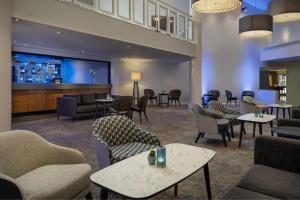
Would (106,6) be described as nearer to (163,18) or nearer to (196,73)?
(163,18)

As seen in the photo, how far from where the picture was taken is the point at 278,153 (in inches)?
87.9

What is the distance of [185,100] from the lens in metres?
13.3

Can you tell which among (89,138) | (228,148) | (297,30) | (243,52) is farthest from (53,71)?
(297,30)

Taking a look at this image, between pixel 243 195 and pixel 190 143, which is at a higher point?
pixel 243 195

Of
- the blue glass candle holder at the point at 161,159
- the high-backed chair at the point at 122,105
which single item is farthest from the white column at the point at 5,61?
the blue glass candle holder at the point at 161,159

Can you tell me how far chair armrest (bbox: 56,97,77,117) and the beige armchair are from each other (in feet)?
16.3

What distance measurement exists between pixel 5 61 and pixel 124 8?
3.76 meters

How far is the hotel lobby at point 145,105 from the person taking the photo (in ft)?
6.28

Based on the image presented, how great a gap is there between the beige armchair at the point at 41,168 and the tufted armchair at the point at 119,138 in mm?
298

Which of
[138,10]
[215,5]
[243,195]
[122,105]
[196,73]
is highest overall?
[138,10]

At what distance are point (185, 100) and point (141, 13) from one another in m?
6.98

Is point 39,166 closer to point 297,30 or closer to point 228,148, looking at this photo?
point 228,148

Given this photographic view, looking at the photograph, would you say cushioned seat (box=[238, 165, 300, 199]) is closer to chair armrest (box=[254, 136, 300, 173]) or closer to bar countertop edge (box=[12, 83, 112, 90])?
chair armrest (box=[254, 136, 300, 173])

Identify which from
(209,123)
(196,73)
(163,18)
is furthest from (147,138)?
(196,73)
